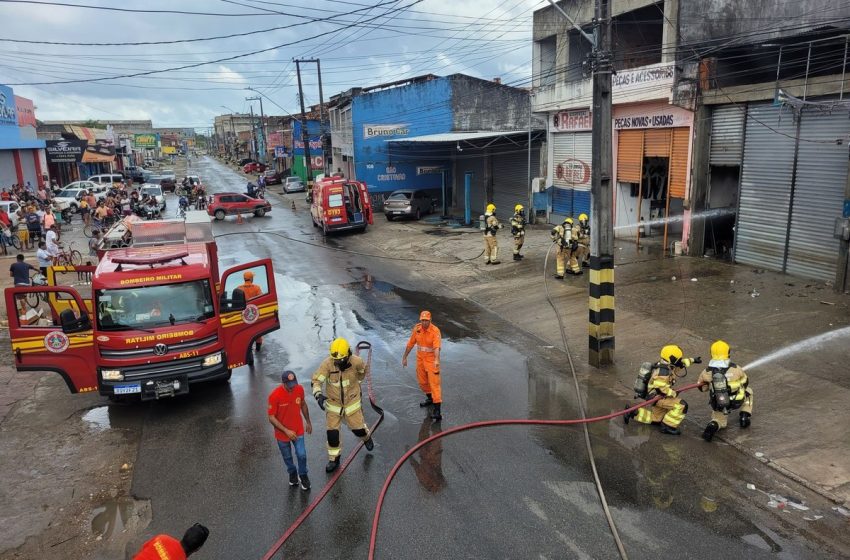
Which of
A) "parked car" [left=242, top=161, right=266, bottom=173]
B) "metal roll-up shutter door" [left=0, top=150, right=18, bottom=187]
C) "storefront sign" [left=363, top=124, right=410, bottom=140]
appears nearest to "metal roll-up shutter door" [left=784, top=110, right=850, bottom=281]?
"storefront sign" [left=363, top=124, right=410, bottom=140]

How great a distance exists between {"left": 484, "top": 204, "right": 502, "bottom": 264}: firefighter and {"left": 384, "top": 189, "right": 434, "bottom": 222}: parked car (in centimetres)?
1171

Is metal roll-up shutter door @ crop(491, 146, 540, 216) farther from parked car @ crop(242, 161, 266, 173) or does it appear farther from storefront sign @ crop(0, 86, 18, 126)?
parked car @ crop(242, 161, 266, 173)

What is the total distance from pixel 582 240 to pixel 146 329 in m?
11.7

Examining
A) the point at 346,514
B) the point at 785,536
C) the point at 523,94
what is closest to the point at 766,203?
the point at 785,536

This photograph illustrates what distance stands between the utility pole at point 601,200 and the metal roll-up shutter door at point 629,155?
10.3 meters

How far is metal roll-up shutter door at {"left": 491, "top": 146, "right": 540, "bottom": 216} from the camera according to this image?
1053 inches

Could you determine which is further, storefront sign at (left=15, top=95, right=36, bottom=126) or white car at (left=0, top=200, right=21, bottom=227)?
storefront sign at (left=15, top=95, right=36, bottom=126)

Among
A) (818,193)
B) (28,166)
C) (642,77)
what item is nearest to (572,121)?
(642,77)

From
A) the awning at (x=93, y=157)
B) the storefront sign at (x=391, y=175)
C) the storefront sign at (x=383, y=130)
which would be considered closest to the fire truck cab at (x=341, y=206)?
the storefront sign at (x=391, y=175)

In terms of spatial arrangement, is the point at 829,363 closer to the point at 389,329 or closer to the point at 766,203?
the point at 766,203

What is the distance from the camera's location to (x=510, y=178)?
92.5 feet

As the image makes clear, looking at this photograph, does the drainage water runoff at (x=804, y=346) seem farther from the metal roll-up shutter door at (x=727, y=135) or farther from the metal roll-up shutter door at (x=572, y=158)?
the metal roll-up shutter door at (x=572, y=158)

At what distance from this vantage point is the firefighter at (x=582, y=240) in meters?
16.1

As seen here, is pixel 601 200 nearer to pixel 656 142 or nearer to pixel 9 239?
pixel 656 142
